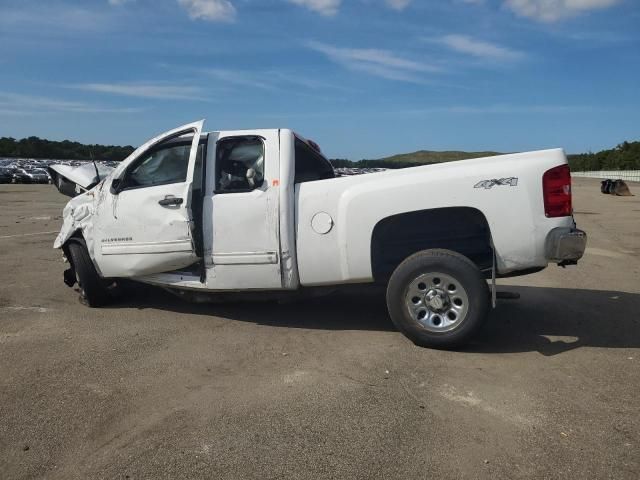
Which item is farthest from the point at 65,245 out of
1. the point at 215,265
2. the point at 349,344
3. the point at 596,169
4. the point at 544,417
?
the point at 596,169

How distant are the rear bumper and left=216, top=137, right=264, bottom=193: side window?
267cm

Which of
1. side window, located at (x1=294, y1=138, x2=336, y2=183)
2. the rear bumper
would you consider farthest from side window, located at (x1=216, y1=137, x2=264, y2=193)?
the rear bumper

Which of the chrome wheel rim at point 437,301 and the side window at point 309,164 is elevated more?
the side window at point 309,164

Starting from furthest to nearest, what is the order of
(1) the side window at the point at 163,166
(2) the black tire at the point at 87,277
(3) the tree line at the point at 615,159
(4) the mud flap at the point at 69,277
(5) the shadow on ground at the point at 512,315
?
(3) the tree line at the point at 615,159, (4) the mud flap at the point at 69,277, (2) the black tire at the point at 87,277, (1) the side window at the point at 163,166, (5) the shadow on ground at the point at 512,315

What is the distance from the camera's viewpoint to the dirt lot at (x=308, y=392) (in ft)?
11.0

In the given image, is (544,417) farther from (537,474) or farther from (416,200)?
(416,200)

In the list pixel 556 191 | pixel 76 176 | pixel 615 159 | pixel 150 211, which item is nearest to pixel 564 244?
pixel 556 191

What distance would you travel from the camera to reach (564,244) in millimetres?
4902

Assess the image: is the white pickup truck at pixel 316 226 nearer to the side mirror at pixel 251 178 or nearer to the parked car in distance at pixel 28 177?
the side mirror at pixel 251 178

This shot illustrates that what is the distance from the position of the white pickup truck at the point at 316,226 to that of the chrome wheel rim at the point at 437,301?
0.01m

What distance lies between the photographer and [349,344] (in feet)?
17.9

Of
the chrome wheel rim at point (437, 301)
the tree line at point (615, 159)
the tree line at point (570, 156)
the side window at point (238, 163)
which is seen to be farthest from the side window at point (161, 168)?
the tree line at point (615, 159)

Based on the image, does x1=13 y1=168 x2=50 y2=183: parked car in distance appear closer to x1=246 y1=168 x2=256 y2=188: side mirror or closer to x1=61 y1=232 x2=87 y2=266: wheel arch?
x1=61 y1=232 x2=87 y2=266: wheel arch

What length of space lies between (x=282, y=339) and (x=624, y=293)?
15.3 ft
